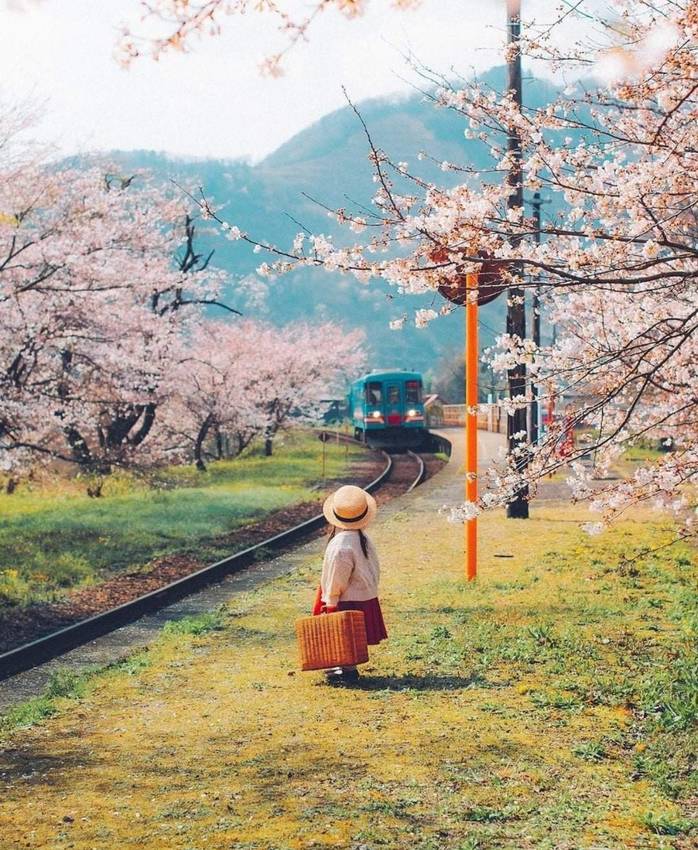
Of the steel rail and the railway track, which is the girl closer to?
the railway track

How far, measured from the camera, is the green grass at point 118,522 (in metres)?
13.0

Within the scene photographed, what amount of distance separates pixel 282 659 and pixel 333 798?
315cm

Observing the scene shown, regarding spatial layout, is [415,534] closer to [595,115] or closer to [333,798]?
[595,115]

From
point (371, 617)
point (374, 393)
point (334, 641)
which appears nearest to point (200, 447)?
point (374, 393)

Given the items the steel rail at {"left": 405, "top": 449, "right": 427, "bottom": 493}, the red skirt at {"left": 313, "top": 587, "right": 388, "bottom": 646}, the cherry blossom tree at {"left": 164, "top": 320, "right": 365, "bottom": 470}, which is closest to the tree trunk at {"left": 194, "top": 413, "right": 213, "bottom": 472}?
the cherry blossom tree at {"left": 164, "top": 320, "right": 365, "bottom": 470}

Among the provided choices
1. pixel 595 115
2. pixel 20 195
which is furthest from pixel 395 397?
pixel 595 115

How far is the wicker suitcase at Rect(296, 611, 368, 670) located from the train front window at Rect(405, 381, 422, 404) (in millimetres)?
32072

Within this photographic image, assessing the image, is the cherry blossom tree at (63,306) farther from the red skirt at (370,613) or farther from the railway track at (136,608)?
the red skirt at (370,613)

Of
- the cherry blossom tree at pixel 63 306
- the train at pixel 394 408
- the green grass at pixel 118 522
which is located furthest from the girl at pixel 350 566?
the train at pixel 394 408

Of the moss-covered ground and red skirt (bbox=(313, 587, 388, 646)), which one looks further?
red skirt (bbox=(313, 587, 388, 646))

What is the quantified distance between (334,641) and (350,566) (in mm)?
518

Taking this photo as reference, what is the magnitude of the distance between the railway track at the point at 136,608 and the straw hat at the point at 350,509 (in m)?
3.58

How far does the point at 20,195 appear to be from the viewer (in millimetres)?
16531

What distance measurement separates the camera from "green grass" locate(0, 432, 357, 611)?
42.7 feet
